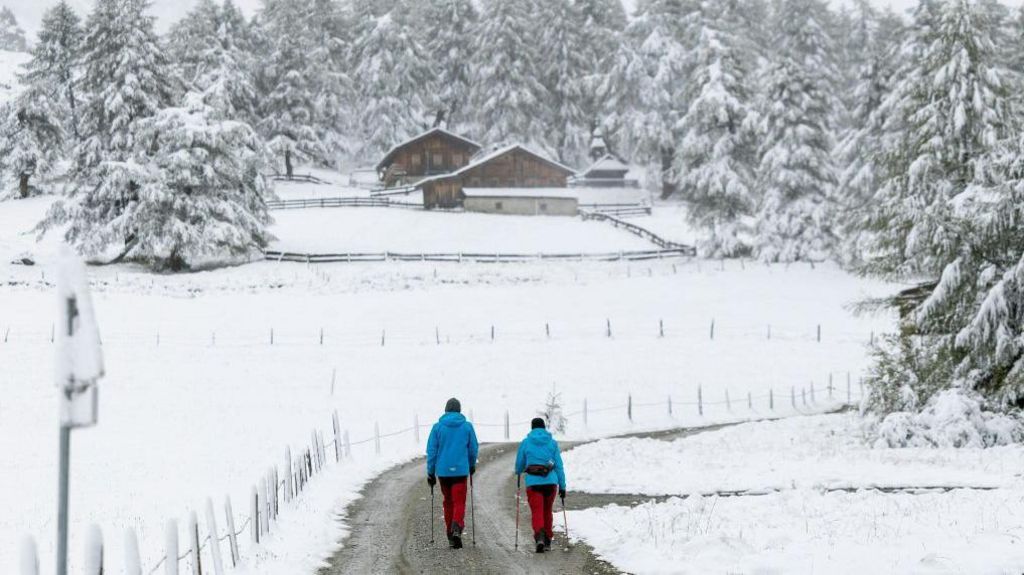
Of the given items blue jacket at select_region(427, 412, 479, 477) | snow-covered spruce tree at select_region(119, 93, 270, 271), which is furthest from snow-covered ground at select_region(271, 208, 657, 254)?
blue jacket at select_region(427, 412, 479, 477)

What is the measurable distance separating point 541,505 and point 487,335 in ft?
101

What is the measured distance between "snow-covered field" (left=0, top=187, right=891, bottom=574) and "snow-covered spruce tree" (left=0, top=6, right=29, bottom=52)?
14742 centimetres

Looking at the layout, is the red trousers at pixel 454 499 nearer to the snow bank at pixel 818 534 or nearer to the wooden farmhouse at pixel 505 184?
the snow bank at pixel 818 534

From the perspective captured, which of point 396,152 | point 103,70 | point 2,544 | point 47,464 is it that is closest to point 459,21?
point 396,152

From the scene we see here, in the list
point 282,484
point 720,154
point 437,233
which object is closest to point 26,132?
point 437,233

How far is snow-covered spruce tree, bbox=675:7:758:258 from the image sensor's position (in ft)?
185

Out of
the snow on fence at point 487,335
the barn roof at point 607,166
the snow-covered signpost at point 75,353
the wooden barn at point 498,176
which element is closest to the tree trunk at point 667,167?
the barn roof at point 607,166

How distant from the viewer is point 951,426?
2092 cm

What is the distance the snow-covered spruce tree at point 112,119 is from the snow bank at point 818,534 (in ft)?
145

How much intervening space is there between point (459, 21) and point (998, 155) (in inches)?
3065

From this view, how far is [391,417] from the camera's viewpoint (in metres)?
33.1

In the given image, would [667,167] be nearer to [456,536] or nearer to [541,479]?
[541,479]

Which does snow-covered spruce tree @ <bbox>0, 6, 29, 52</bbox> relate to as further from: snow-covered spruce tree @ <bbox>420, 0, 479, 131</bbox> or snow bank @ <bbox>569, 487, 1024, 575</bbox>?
snow bank @ <bbox>569, 487, 1024, 575</bbox>

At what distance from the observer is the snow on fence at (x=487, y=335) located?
40.5 m
